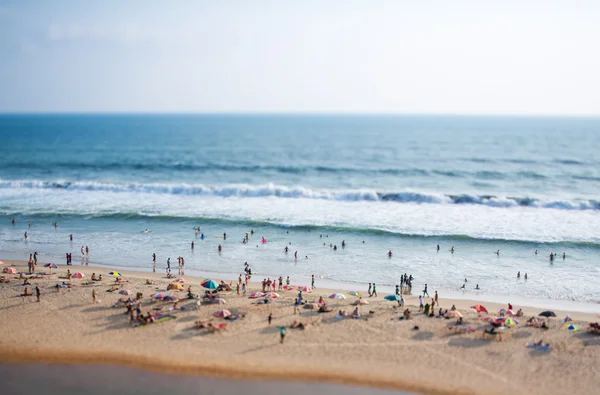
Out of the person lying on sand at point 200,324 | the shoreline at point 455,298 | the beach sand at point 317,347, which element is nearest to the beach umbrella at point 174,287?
the beach sand at point 317,347

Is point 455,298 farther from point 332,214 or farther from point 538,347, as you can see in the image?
point 332,214

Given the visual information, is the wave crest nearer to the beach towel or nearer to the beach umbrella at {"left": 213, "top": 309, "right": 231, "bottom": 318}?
the beach towel

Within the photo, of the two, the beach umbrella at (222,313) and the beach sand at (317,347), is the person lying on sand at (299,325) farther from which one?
the beach umbrella at (222,313)

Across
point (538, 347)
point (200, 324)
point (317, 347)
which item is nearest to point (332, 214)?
point (200, 324)

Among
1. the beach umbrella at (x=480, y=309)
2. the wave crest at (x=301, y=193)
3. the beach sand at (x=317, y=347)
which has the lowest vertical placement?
the beach sand at (x=317, y=347)

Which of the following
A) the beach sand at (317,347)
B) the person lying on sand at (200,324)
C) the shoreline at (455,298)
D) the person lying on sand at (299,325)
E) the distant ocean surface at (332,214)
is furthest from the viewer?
the distant ocean surface at (332,214)

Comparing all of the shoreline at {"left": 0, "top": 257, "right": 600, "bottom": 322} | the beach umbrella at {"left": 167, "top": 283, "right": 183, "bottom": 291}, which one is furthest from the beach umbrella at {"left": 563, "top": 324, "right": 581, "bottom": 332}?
the beach umbrella at {"left": 167, "top": 283, "right": 183, "bottom": 291}
